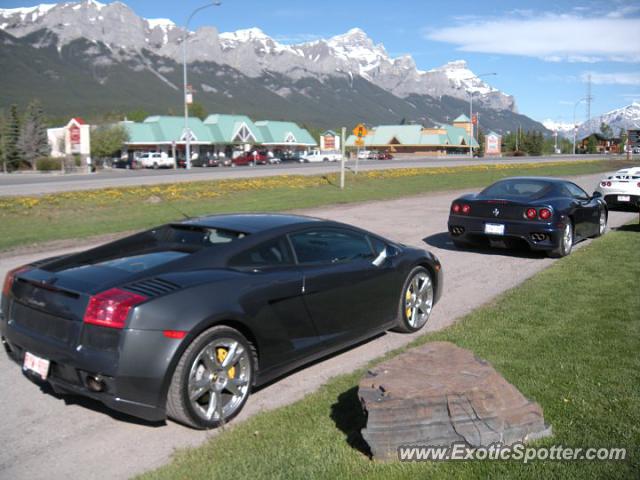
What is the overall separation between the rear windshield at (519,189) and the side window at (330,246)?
5994mm

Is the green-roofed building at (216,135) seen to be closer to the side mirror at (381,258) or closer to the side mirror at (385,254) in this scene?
the side mirror at (385,254)

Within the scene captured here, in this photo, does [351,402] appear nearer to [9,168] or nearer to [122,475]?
[122,475]

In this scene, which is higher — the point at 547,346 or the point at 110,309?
the point at 110,309

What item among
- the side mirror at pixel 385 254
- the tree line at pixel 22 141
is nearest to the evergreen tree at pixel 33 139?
the tree line at pixel 22 141

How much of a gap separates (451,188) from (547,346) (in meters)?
24.0

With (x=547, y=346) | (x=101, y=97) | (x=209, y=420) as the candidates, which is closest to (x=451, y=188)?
(x=547, y=346)

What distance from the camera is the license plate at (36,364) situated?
4402mm

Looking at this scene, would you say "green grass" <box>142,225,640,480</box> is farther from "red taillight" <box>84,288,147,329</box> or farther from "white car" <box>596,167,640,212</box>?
"white car" <box>596,167,640,212</box>

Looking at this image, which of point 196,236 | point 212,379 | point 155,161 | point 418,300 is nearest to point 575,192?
point 418,300

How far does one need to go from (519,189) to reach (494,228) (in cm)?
111

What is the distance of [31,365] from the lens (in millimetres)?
4539

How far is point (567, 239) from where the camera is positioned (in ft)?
37.0

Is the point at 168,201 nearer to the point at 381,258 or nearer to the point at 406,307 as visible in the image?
the point at 406,307

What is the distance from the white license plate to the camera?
10984 millimetres
